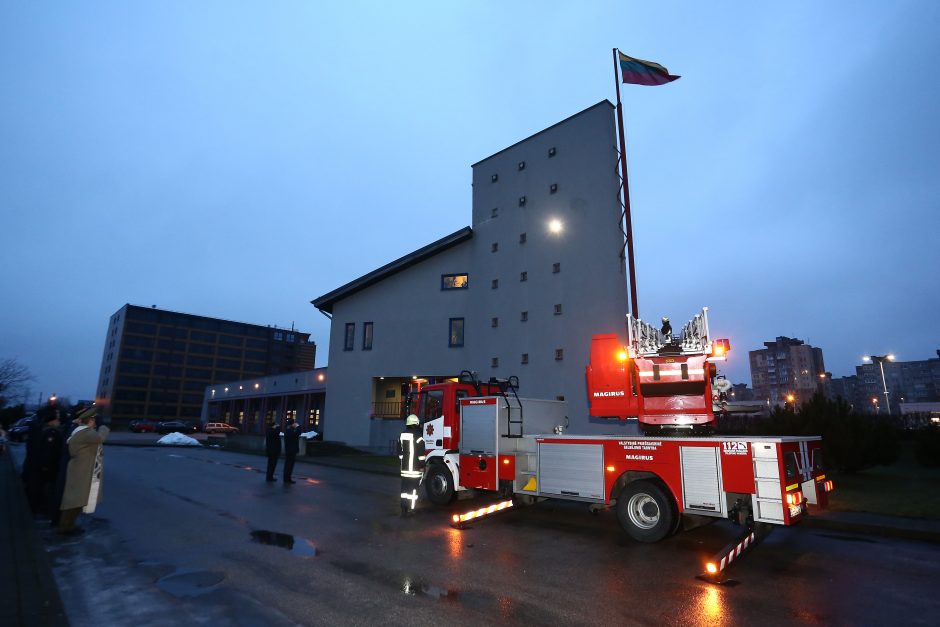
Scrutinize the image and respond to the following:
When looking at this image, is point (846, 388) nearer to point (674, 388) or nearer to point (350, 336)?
point (350, 336)

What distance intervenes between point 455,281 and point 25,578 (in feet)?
78.4

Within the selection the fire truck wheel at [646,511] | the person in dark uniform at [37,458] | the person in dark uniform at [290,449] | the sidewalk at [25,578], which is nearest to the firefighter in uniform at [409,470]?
the fire truck wheel at [646,511]

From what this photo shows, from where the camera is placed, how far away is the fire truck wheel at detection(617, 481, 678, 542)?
7.75 metres

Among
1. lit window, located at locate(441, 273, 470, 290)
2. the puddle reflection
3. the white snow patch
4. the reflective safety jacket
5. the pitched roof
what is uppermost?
the pitched roof

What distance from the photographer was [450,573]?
6508mm

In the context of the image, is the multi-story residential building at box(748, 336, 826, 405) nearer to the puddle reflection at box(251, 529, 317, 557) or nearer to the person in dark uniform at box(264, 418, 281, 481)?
the person in dark uniform at box(264, 418, 281, 481)

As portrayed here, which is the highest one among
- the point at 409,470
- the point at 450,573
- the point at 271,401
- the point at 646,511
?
the point at 271,401

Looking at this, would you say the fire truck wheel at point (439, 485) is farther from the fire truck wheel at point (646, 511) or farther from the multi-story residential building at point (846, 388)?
the multi-story residential building at point (846, 388)

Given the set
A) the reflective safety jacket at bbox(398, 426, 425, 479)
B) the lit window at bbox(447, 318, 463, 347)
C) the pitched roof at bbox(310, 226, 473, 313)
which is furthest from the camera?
the pitched roof at bbox(310, 226, 473, 313)

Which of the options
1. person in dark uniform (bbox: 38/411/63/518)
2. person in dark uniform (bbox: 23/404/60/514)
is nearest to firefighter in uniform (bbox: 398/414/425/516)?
person in dark uniform (bbox: 38/411/63/518)

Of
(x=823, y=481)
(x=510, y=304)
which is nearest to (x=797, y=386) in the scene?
(x=510, y=304)

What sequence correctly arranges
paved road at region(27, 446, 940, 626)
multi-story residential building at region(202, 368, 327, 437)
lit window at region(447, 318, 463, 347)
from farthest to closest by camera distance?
multi-story residential building at region(202, 368, 327, 437) < lit window at region(447, 318, 463, 347) < paved road at region(27, 446, 940, 626)

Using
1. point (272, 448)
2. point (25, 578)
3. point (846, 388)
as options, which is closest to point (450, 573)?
point (25, 578)

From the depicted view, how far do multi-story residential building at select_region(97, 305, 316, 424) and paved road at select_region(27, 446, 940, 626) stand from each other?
111 metres
